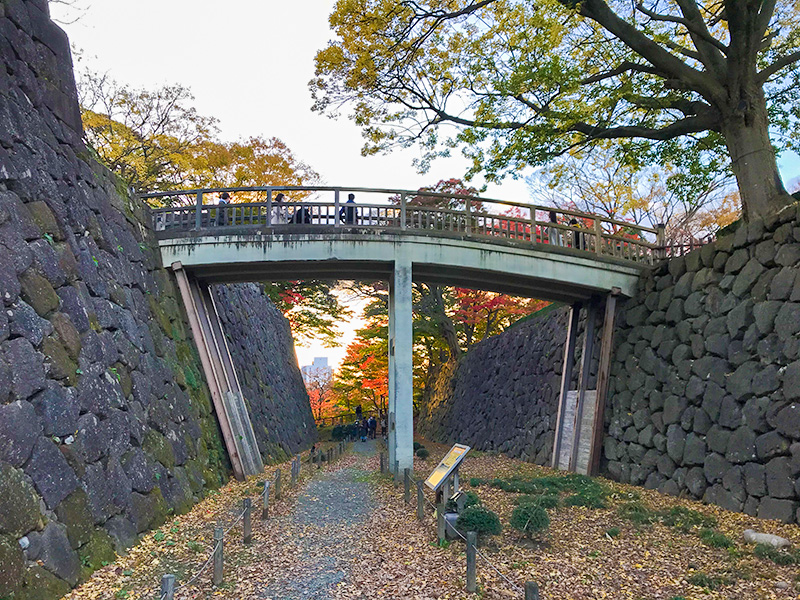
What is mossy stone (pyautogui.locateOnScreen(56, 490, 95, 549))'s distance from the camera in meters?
5.61

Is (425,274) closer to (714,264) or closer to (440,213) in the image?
(440,213)

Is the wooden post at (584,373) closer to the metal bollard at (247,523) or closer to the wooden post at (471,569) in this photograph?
the wooden post at (471,569)

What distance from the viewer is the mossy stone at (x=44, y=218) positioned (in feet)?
23.0

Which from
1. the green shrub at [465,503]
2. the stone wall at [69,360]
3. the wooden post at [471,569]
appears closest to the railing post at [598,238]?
the green shrub at [465,503]

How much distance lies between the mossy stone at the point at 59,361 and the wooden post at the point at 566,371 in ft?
40.7

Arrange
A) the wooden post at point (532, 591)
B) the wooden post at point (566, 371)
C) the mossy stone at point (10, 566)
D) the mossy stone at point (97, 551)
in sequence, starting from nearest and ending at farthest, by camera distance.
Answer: the wooden post at point (532, 591), the mossy stone at point (10, 566), the mossy stone at point (97, 551), the wooden post at point (566, 371)

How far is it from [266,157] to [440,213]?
18872 millimetres

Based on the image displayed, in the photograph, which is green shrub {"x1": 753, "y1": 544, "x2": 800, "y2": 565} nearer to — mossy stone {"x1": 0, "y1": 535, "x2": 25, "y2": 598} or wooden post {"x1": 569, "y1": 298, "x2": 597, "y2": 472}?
wooden post {"x1": 569, "y1": 298, "x2": 597, "y2": 472}

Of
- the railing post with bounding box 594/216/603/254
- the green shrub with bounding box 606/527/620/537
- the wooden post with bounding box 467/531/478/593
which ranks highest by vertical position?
the railing post with bounding box 594/216/603/254

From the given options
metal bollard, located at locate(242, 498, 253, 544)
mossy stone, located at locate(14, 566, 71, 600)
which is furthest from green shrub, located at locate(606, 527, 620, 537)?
mossy stone, located at locate(14, 566, 71, 600)

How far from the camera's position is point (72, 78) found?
9594 millimetres

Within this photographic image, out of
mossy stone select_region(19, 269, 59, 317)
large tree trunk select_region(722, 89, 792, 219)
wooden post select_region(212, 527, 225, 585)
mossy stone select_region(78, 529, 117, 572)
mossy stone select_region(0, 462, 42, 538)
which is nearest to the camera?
mossy stone select_region(0, 462, 42, 538)

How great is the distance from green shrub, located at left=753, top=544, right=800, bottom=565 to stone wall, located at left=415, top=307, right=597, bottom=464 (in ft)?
27.7

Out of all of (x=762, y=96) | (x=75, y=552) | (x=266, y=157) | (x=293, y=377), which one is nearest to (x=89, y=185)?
(x=75, y=552)
